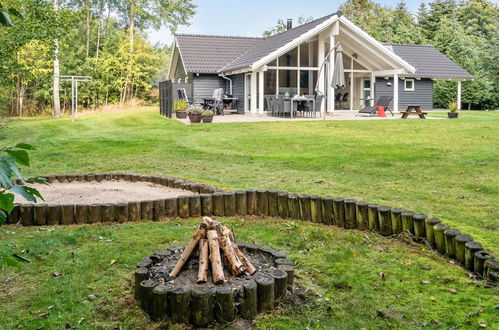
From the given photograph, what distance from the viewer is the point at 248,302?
10.1 ft

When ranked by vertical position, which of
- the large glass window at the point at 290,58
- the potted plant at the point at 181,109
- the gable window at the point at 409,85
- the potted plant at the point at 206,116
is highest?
the large glass window at the point at 290,58

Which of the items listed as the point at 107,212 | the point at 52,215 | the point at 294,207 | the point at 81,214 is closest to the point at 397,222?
the point at 294,207

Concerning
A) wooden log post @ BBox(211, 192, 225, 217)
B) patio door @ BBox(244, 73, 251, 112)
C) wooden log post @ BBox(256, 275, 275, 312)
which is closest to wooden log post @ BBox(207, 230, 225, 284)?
wooden log post @ BBox(256, 275, 275, 312)

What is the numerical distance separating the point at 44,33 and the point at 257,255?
13757 millimetres

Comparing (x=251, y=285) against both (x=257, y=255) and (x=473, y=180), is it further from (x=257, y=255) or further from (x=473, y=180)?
(x=473, y=180)

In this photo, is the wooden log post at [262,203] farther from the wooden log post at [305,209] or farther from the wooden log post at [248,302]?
the wooden log post at [248,302]

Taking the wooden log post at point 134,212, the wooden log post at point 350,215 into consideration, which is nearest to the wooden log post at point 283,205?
the wooden log post at point 350,215

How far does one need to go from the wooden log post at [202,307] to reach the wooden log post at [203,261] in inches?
5.2

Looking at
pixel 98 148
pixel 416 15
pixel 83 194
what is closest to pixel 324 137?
pixel 98 148

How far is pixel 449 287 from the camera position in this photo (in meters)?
3.60

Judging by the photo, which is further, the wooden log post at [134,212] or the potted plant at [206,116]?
the potted plant at [206,116]

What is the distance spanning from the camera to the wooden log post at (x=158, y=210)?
5367 mm

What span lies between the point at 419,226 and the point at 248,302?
2.10m

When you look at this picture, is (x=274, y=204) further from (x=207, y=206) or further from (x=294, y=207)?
(x=207, y=206)
